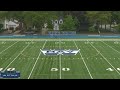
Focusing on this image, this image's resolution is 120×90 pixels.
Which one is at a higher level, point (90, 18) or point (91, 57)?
point (90, 18)

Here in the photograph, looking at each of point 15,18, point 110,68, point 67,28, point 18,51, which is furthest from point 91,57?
point 15,18

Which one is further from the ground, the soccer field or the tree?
the tree

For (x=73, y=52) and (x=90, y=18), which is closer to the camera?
(x=73, y=52)

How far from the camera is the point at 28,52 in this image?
13.1 m

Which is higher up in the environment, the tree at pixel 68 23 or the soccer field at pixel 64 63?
the tree at pixel 68 23

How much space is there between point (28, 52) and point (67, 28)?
194 inches

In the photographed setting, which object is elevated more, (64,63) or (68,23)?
(68,23)

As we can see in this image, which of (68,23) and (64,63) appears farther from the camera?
(68,23)

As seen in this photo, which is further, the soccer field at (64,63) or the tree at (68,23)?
the tree at (68,23)

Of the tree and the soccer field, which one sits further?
the tree
